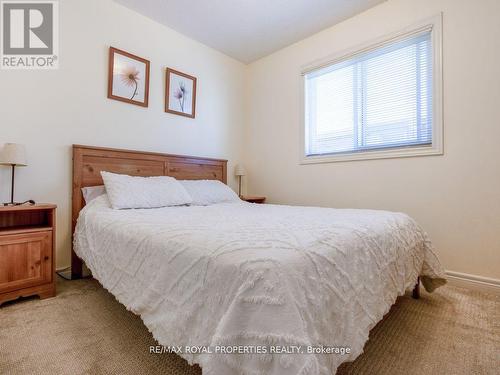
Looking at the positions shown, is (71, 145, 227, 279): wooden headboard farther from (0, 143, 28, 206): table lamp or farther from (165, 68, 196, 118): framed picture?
(165, 68, 196, 118): framed picture

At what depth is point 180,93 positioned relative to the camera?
3070 mm

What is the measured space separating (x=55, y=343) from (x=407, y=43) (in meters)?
3.42

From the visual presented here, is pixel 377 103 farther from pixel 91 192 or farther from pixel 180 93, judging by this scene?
pixel 91 192

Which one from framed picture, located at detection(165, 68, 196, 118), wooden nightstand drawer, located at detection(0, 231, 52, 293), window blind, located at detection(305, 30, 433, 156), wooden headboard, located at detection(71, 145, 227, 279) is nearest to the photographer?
wooden nightstand drawer, located at detection(0, 231, 52, 293)

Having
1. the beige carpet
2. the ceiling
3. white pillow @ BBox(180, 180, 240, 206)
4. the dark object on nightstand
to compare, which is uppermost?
the ceiling

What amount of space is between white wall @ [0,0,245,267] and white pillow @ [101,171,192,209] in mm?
468

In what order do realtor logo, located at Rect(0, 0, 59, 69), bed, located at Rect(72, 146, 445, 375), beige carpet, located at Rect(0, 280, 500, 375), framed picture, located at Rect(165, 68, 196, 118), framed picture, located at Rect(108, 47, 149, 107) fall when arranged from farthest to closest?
framed picture, located at Rect(165, 68, 196, 118)
framed picture, located at Rect(108, 47, 149, 107)
realtor logo, located at Rect(0, 0, 59, 69)
beige carpet, located at Rect(0, 280, 500, 375)
bed, located at Rect(72, 146, 445, 375)

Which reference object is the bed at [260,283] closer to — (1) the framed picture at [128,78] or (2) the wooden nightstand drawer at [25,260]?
(2) the wooden nightstand drawer at [25,260]

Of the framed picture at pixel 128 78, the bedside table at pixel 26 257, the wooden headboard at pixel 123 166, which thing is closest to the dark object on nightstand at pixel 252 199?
the wooden headboard at pixel 123 166

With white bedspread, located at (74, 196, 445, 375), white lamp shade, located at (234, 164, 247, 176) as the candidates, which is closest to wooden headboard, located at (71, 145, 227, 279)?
white lamp shade, located at (234, 164, 247, 176)

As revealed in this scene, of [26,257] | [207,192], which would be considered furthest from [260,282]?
[207,192]

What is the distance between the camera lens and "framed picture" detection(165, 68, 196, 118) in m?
2.96

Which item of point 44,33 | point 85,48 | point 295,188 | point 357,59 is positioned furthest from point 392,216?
point 44,33

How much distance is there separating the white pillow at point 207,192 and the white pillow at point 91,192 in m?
0.73
